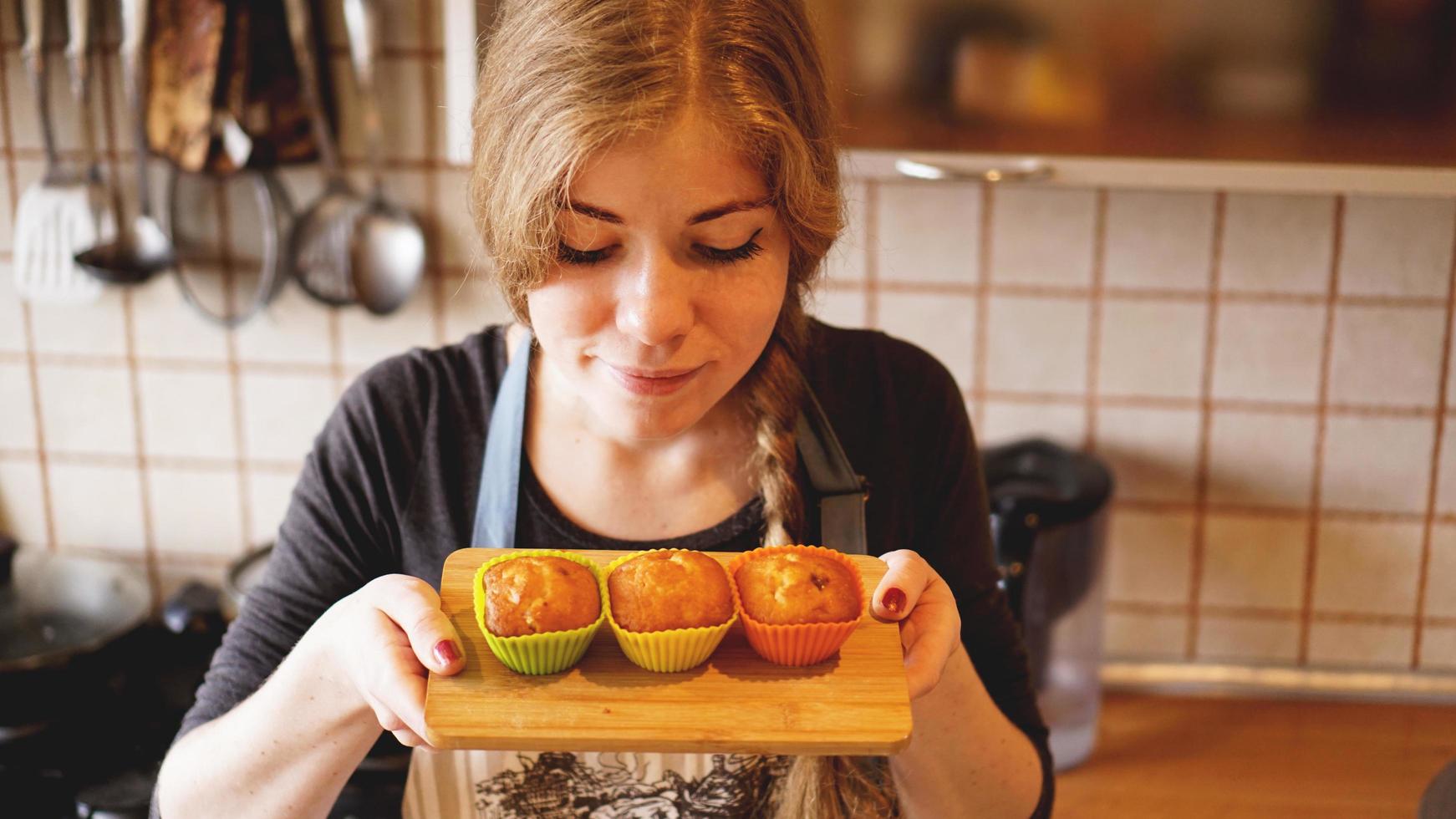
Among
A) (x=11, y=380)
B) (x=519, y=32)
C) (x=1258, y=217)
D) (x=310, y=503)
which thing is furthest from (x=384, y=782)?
(x=1258, y=217)

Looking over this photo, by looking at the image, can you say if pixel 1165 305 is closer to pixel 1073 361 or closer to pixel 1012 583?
pixel 1073 361

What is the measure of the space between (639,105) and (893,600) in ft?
1.18

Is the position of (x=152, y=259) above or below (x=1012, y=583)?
above

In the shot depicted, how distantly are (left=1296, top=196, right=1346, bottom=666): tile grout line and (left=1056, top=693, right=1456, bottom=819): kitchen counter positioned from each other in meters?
0.12

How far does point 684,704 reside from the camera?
2.65 feet

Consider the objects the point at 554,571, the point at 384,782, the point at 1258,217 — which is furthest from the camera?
the point at 1258,217

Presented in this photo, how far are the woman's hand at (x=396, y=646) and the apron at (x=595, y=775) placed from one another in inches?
7.9

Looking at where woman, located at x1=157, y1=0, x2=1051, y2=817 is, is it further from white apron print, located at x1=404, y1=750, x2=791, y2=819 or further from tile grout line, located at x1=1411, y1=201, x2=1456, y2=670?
tile grout line, located at x1=1411, y1=201, x2=1456, y2=670

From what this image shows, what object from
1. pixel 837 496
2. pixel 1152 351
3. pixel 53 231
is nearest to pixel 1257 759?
pixel 1152 351

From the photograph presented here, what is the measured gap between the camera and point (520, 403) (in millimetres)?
1081

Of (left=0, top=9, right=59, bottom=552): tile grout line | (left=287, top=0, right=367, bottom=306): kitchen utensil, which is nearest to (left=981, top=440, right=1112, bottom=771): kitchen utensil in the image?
(left=287, top=0, right=367, bottom=306): kitchen utensil

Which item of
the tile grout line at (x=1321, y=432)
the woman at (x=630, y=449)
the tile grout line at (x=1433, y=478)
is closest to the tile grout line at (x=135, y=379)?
the woman at (x=630, y=449)

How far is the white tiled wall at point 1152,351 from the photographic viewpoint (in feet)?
5.60

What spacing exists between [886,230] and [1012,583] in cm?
52
